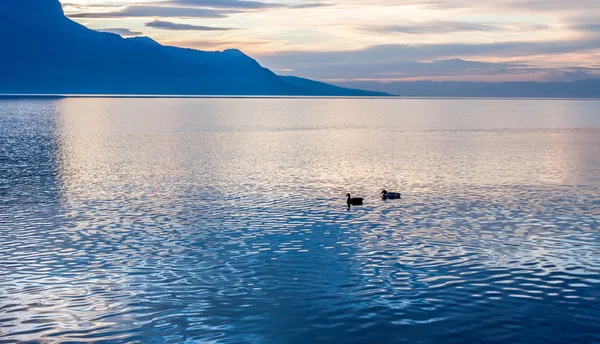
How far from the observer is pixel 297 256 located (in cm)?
2878

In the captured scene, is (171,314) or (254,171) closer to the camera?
(171,314)

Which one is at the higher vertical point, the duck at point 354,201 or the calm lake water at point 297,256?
the duck at point 354,201

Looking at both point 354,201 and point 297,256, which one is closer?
point 297,256

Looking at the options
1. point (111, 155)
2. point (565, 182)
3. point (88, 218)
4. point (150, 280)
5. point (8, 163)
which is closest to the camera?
point (150, 280)

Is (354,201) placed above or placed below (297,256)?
above

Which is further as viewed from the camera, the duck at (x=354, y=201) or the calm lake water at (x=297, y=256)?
the duck at (x=354, y=201)

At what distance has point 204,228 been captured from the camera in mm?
34562

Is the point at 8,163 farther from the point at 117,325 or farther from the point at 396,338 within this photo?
the point at 396,338

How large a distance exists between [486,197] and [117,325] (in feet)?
102

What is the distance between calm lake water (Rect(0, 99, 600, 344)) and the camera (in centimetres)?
2036

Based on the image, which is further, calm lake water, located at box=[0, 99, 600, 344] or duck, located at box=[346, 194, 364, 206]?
duck, located at box=[346, 194, 364, 206]

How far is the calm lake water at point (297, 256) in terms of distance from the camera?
20359mm

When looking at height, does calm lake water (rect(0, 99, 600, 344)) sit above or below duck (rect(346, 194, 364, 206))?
below

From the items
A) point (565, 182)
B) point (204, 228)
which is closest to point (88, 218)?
point (204, 228)
